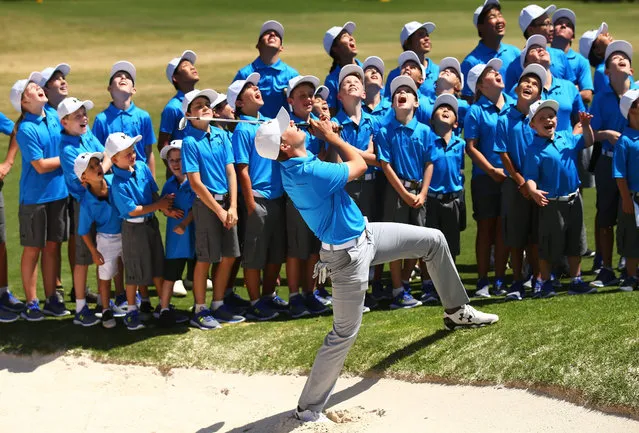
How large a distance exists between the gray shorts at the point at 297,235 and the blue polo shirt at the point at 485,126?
6.01 ft

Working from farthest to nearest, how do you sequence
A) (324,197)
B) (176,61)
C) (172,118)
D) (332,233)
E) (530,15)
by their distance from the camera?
(530,15) → (176,61) → (172,118) → (332,233) → (324,197)

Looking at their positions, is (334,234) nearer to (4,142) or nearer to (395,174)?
(395,174)

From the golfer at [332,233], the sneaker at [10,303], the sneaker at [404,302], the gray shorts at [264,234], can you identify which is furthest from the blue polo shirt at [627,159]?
the sneaker at [10,303]

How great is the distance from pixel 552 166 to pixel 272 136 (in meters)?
3.46

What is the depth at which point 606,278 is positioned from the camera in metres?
11.0

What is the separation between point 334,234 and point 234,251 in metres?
2.44

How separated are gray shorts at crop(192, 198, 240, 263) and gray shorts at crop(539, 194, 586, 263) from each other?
2852mm

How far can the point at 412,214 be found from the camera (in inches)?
414

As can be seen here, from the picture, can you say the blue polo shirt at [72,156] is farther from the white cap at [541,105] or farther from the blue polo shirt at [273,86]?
the white cap at [541,105]

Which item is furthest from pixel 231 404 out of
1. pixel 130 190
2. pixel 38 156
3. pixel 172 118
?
pixel 172 118

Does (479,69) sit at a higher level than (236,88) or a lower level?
higher

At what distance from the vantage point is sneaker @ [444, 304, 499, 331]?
8.94 metres

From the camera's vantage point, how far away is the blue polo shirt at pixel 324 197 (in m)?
7.76

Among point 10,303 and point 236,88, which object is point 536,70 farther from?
point 10,303
